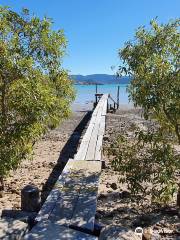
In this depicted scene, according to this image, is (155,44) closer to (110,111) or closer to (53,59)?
(53,59)

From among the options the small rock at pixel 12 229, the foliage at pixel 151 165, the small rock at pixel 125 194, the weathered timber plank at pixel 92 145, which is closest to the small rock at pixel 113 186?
the small rock at pixel 125 194

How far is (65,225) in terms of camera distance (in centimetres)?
614

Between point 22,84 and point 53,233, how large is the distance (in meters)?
3.58

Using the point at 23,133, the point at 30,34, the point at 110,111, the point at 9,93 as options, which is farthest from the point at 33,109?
the point at 110,111

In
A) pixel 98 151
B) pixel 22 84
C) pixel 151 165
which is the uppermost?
pixel 22 84

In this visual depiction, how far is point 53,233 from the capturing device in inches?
229

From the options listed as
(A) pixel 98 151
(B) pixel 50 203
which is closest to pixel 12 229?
(B) pixel 50 203

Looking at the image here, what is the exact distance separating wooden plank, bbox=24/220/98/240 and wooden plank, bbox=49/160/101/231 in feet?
0.64

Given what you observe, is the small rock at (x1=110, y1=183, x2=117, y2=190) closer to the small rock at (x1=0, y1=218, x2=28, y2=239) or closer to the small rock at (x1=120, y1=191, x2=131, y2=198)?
the small rock at (x1=120, y1=191, x2=131, y2=198)

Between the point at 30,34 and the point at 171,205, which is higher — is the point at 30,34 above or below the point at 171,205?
above

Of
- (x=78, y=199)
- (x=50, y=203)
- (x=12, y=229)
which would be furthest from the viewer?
(x=78, y=199)

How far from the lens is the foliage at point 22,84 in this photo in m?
8.30

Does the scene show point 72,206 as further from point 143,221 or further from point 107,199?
point 107,199

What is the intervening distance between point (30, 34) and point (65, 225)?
494 cm
